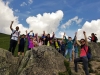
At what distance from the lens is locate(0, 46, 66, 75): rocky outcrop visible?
18031mm

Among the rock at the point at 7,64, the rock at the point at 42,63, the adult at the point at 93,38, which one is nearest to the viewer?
the rock at the point at 42,63

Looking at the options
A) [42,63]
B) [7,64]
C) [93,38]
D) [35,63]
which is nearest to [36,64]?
[35,63]

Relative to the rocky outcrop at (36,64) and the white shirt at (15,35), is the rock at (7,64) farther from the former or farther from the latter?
the white shirt at (15,35)

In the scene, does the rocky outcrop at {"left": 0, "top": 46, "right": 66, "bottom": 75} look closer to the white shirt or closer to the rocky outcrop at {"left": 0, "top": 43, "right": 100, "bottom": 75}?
the rocky outcrop at {"left": 0, "top": 43, "right": 100, "bottom": 75}

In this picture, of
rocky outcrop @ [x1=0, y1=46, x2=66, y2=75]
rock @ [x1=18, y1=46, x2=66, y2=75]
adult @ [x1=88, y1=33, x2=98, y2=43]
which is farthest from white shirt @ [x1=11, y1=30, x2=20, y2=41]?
adult @ [x1=88, y1=33, x2=98, y2=43]

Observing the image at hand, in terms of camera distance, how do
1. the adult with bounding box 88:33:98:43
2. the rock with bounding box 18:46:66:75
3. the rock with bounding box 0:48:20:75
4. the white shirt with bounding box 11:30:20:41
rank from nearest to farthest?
the rock with bounding box 18:46:66:75, the rock with bounding box 0:48:20:75, the white shirt with bounding box 11:30:20:41, the adult with bounding box 88:33:98:43

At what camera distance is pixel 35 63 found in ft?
60.3

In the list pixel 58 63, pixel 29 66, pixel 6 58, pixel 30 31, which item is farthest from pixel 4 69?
pixel 30 31

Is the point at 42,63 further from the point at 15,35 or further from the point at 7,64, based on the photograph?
the point at 15,35

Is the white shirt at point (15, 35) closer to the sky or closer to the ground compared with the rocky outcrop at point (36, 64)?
closer to the sky

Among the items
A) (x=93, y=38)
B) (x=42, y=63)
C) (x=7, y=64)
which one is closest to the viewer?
(x=42, y=63)

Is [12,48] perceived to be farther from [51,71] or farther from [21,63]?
[51,71]

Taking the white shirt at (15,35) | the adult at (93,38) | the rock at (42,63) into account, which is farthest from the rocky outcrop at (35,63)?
the adult at (93,38)

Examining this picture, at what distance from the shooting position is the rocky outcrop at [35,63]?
1803 centimetres
